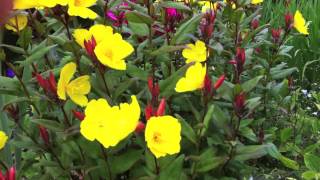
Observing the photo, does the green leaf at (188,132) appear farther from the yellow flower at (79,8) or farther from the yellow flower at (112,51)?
the yellow flower at (79,8)

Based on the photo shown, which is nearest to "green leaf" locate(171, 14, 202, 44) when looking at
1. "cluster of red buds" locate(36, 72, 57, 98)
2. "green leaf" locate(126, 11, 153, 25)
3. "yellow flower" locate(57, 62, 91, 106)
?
"green leaf" locate(126, 11, 153, 25)

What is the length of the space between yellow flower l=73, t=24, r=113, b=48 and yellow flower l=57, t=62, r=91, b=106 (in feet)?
0.34

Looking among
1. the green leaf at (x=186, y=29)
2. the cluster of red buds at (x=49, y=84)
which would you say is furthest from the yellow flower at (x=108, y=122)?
the green leaf at (x=186, y=29)

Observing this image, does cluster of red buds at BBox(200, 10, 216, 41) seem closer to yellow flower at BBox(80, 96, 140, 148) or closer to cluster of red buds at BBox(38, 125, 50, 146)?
yellow flower at BBox(80, 96, 140, 148)

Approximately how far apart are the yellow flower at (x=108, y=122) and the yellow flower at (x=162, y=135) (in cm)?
5

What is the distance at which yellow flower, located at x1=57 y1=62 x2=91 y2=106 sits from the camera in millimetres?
1426

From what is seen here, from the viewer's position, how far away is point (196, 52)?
1.71 metres

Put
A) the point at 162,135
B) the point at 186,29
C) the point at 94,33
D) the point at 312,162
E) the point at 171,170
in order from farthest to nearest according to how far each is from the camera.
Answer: the point at 312,162 → the point at 186,29 → the point at 94,33 → the point at 171,170 → the point at 162,135

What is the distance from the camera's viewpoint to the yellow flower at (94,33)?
1.50m

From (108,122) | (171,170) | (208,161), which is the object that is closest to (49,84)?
(108,122)

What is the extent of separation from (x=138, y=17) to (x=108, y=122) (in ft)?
1.20

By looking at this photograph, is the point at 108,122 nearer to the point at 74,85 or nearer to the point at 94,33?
the point at 74,85

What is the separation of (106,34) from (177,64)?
0.50m

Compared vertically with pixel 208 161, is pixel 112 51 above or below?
above
